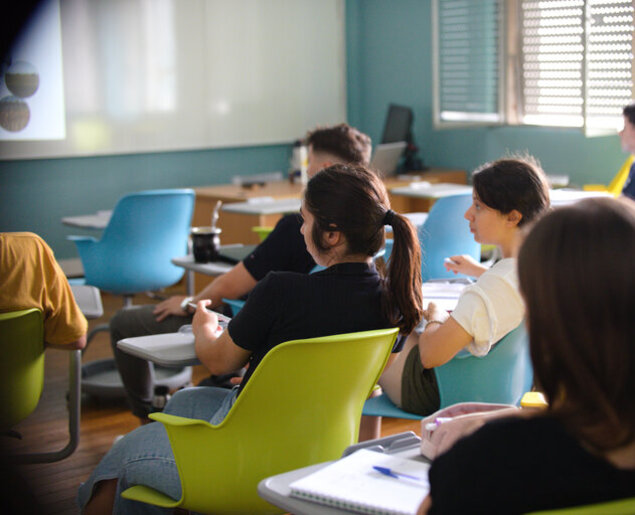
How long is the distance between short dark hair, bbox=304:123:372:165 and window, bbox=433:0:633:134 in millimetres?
2516

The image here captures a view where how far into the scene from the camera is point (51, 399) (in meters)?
4.08

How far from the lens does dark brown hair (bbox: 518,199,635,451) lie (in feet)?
3.23

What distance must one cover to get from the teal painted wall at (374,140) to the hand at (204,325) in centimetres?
443

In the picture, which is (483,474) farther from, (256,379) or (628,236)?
(256,379)

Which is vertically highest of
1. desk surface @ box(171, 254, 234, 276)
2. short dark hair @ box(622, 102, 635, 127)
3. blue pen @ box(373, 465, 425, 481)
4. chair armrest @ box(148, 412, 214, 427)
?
short dark hair @ box(622, 102, 635, 127)

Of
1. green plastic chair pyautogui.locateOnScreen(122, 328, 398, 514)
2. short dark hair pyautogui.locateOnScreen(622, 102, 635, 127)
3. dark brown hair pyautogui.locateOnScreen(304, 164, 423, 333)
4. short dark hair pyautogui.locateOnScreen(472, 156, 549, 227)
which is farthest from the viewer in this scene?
short dark hair pyautogui.locateOnScreen(622, 102, 635, 127)

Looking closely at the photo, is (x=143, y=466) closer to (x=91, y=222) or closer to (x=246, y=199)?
(x=91, y=222)


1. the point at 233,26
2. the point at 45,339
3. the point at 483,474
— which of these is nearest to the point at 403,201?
the point at 233,26

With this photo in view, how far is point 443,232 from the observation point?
12.7ft

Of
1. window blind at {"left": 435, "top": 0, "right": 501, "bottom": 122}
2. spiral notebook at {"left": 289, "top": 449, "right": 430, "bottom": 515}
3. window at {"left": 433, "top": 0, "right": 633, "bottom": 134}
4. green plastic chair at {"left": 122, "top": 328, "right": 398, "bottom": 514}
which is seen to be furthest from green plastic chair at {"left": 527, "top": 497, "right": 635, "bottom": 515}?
window blind at {"left": 435, "top": 0, "right": 501, "bottom": 122}

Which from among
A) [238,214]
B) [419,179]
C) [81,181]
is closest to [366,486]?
[238,214]

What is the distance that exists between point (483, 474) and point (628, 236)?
336mm

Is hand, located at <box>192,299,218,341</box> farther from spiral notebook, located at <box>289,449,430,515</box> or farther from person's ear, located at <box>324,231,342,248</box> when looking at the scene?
spiral notebook, located at <box>289,449,430,515</box>

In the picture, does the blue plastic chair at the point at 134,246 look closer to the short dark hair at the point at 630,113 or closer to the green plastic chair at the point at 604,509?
the short dark hair at the point at 630,113
